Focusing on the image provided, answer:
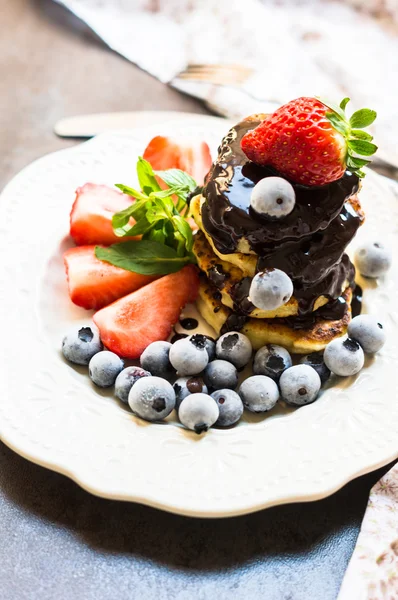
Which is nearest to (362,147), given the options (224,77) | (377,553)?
(377,553)

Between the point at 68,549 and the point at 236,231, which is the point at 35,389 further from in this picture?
the point at 236,231

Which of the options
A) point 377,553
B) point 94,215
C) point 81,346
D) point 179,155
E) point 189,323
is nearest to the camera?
point 377,553

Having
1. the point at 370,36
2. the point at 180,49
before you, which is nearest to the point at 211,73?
the point at 180,49

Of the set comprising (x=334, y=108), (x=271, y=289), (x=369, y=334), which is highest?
(x=334, y=108)

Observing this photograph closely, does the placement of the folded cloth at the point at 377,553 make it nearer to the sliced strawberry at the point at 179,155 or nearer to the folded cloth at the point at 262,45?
the sliced strawberry at the point at 179,155

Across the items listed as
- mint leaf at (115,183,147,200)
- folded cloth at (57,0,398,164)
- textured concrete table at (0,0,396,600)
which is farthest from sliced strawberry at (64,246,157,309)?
folded cloth at (57,0,398,164)

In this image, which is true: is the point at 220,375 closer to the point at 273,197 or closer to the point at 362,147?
the point at 273,197

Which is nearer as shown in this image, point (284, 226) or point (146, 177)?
point (284, 226)

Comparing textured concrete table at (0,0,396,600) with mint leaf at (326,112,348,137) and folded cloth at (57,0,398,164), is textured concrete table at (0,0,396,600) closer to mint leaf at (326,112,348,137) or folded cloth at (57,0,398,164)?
mint leaf at (326,112,348,137)
